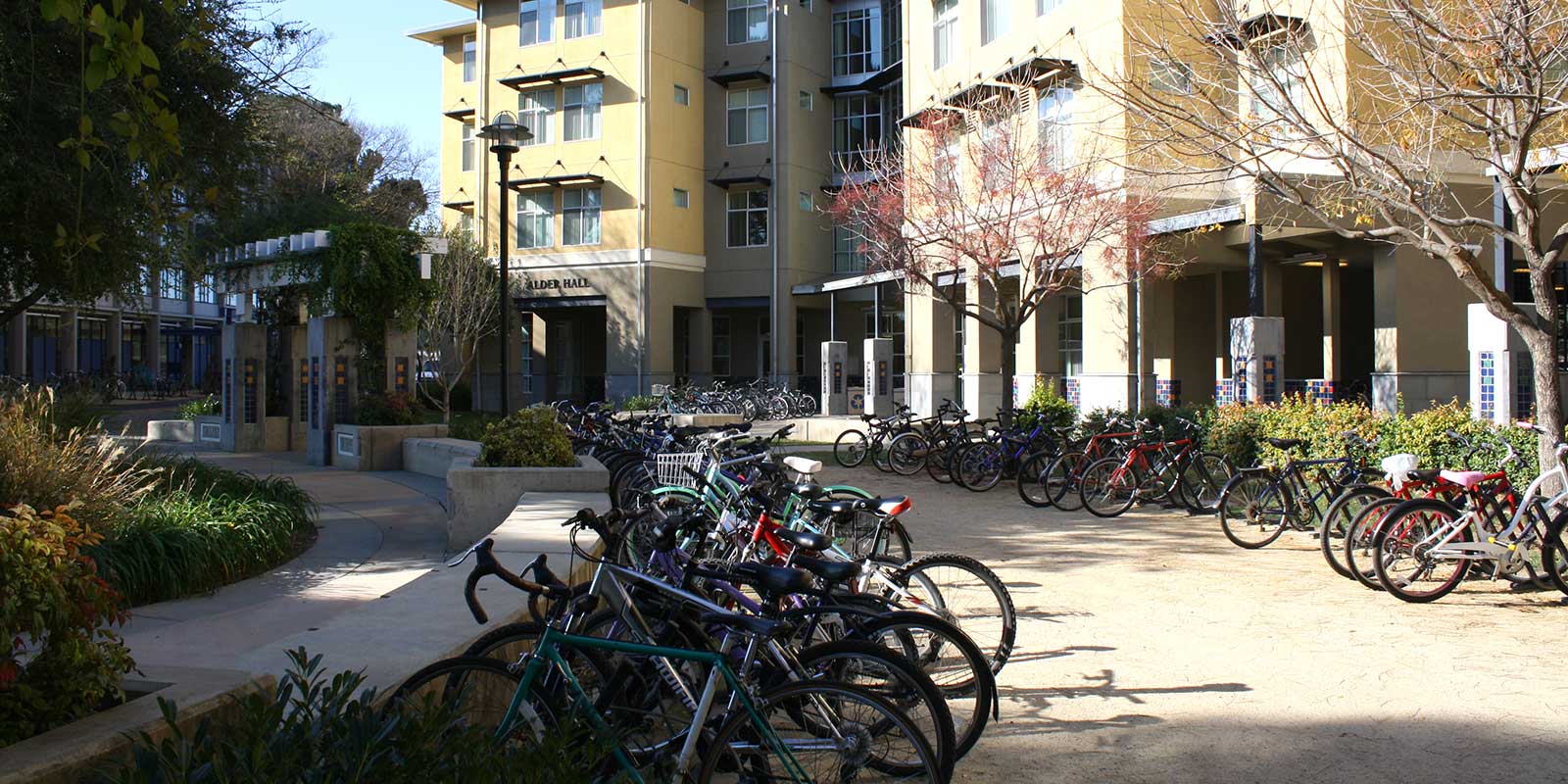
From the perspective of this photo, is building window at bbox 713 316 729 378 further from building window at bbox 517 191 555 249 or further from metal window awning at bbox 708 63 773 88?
metal window awning at bbox 708 63 773 88

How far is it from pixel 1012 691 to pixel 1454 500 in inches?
187

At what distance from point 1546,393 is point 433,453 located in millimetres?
12425

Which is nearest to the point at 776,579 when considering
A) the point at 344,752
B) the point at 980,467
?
the point at 344,752

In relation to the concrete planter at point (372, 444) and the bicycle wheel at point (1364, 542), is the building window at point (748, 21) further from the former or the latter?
the bicycle wheel at point (1364, 542)

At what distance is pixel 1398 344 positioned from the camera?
57.2 ft

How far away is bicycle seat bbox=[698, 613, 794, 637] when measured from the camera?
11.2 ft

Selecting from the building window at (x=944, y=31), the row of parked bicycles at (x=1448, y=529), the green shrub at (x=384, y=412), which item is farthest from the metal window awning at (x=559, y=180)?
the row of parked bicycles at (x=1448, y=529)

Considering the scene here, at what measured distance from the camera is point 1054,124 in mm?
18812

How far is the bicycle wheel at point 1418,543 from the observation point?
7.38 m

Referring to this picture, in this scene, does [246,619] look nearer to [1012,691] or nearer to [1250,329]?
[1012,691]

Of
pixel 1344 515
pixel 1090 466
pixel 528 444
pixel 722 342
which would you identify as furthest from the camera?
pixel 722 342

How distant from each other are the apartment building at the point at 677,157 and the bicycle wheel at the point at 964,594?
27.1m

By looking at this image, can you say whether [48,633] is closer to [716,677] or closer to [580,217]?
[716,677]

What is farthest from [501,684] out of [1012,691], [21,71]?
[21,71]
